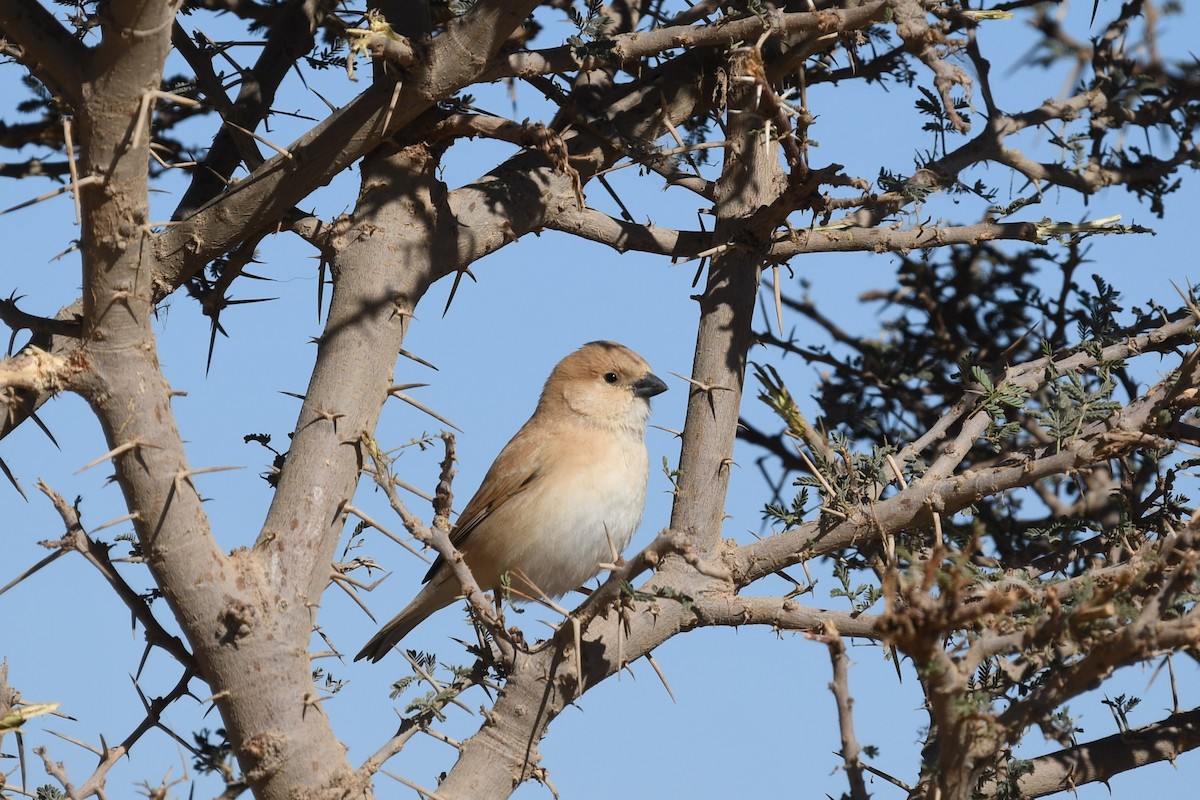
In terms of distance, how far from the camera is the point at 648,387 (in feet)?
22.1

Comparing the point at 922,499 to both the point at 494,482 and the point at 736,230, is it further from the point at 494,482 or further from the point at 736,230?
the point at 494,482

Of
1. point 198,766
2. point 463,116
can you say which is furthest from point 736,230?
point 198,766

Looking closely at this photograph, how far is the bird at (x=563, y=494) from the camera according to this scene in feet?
19.7

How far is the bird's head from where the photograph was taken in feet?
21.8

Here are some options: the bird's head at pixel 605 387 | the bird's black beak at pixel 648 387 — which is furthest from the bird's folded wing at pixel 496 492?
the bird's black beak at pixel 648 387

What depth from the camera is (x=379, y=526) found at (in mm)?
4164

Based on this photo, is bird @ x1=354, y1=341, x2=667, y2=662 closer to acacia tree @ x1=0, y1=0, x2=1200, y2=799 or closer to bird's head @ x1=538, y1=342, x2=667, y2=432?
bird's head @ x1=538, y1=342, x2=667, y2=432

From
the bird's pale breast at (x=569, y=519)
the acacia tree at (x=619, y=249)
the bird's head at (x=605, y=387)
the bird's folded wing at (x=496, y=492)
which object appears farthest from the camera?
the bird's head at (x=605, y=387)

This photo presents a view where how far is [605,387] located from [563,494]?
2.88 feet

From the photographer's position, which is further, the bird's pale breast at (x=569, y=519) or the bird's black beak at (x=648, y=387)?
the bird's black beak at (x=648, y=387)

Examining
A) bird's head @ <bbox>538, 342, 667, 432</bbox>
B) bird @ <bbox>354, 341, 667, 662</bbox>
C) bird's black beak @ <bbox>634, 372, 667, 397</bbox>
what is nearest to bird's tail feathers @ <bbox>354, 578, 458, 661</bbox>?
bird @ <bbox>354, 341, 667, 662</bbox>

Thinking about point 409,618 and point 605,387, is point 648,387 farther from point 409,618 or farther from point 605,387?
point 409,618

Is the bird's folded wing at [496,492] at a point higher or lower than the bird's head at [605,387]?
lower

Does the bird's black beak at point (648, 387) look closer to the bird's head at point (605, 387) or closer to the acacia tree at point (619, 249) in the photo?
the bird's head at point (605, 387)
